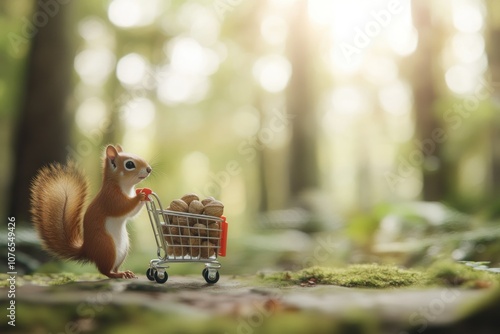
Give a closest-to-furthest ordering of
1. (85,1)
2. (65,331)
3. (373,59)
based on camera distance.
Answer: (65,331) → (85,1) → (373,59)

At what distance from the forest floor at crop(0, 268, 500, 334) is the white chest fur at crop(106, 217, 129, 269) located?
325 mm

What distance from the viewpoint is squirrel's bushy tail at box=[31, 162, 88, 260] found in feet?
9.86

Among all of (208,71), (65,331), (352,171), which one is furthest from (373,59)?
(352,171)

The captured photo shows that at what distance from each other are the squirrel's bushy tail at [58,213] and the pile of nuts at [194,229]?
1.73ft

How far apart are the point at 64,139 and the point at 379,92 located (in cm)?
1164

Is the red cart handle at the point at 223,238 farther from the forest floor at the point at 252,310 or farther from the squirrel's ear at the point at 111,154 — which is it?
the squirrel's ear at the point at 111,154

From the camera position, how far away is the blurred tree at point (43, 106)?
5.73 metres

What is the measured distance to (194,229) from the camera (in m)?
3.04

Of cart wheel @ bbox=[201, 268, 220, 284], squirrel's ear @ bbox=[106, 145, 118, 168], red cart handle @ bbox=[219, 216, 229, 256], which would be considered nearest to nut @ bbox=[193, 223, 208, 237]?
red cart handle @ bbox=[219, 216, 229, 256]

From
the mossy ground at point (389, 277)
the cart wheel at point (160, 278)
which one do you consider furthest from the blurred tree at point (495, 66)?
the cart wheel at point (160, 278)

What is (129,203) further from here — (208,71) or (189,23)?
(208,71)

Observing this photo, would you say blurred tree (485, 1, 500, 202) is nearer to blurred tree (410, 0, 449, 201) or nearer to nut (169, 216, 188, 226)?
blurred tree (410, 0, 449, 201)

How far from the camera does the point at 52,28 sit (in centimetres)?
601

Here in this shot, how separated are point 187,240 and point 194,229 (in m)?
0.08
